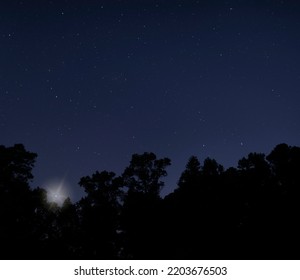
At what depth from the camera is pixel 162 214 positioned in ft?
102

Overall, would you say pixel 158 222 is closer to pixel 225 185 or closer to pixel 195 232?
pixel 195 232

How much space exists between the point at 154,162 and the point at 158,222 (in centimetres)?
707

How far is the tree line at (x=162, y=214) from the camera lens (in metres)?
27.7

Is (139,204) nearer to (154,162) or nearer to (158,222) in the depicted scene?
(158,222)

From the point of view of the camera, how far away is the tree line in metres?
27.7

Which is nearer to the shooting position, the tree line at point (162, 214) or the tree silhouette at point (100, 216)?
the tree line at point (162, 214)

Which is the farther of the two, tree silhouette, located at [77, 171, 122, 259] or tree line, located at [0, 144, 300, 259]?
tree silhouette, located at [77, 171, 122, 259]

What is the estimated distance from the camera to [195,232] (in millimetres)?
29719
